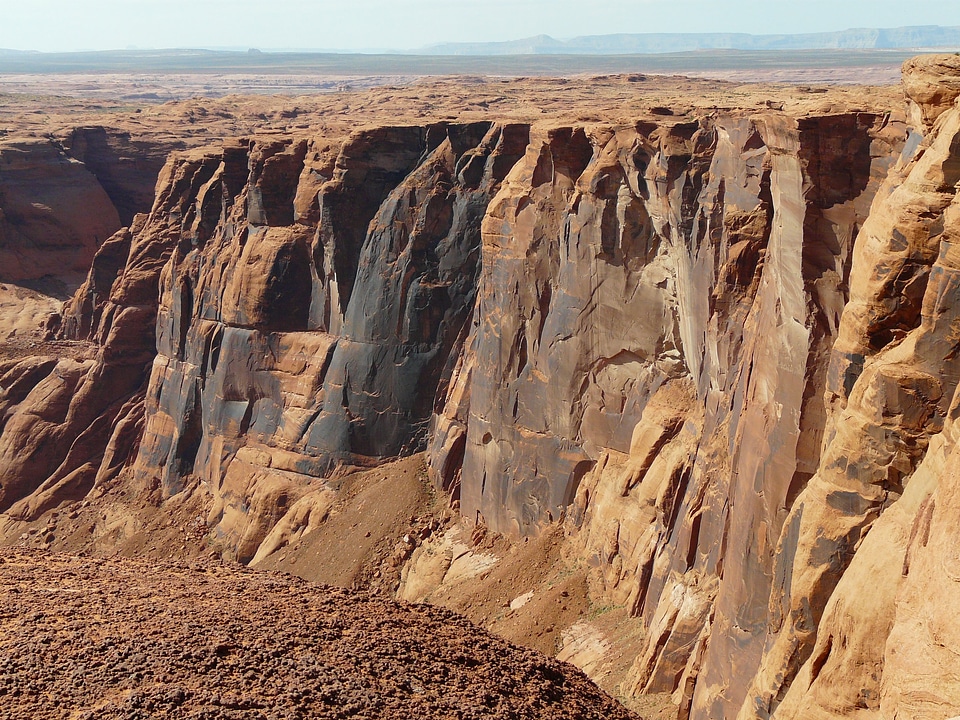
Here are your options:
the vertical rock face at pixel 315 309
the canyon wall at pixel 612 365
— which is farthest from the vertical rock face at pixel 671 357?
the vertical rock face at pixel 315 309

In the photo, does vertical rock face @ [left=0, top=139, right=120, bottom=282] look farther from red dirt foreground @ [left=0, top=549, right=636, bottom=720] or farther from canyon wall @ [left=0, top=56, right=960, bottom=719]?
red dirt foreground @ [left=0, top=549, right=636, bottom=720]

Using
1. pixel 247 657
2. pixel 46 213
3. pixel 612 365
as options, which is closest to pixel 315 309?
pixel 612 365

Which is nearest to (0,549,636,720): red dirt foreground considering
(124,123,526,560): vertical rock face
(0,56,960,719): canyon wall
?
(0,56,960,719): canyon wall

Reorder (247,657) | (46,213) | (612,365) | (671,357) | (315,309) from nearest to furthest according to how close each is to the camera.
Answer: (247,657), (671,357), (612,365), (315,309), (46,213)

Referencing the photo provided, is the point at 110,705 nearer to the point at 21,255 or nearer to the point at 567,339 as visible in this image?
the point at 567,339

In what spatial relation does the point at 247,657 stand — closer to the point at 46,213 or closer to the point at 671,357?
the point at 671,357

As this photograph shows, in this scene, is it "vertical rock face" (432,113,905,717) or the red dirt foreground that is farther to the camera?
"vertical rock face" (432,113,905,717)

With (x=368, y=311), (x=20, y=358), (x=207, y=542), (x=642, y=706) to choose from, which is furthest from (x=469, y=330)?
(x=20, y=358)
